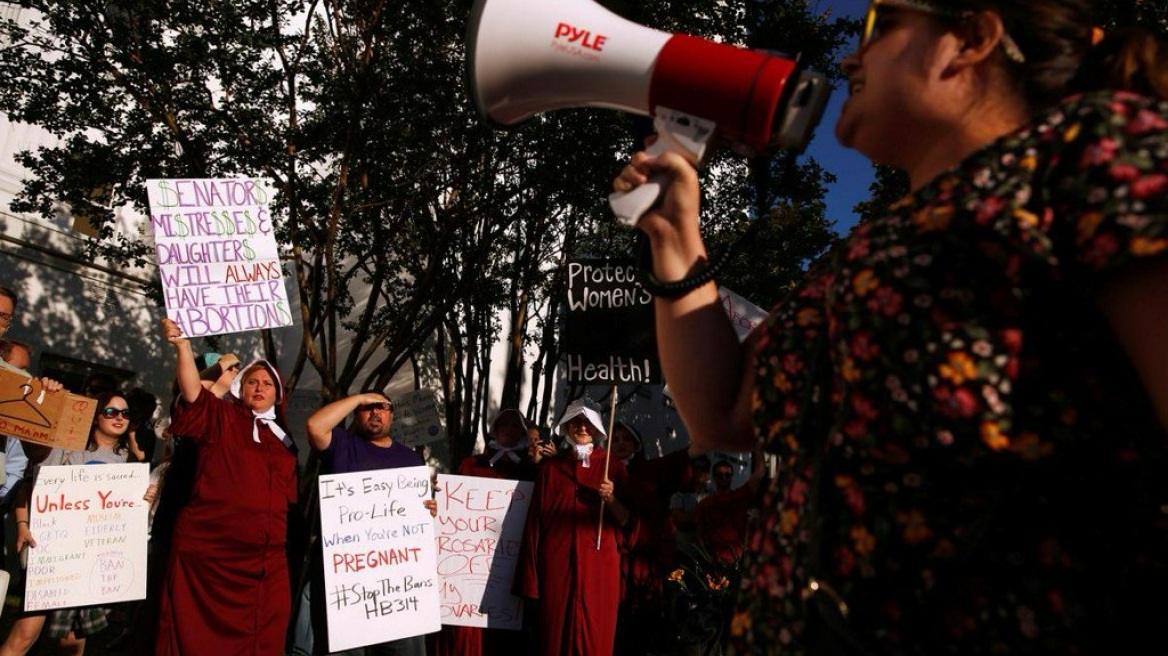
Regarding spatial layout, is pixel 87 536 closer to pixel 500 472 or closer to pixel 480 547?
pixel 480 547

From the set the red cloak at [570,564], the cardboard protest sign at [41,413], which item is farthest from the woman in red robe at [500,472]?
the cardboard protest sign at [41,413]

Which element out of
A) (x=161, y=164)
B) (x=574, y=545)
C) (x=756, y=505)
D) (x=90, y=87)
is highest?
(x=90, y=87)

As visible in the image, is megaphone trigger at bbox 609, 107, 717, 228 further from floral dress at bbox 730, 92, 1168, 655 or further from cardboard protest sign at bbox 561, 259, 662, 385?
cardboard protest sign at bbox 561, 259, 662, 385

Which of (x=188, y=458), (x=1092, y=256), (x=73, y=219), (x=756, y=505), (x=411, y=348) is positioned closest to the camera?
(x=1092, y=256)

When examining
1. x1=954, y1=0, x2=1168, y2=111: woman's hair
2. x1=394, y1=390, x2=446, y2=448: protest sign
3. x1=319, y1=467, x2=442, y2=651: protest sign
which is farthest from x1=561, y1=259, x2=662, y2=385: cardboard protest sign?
x1=954, y1=0, x2=1168, y2=111: woman's hair

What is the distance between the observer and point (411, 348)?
A: 1203cm

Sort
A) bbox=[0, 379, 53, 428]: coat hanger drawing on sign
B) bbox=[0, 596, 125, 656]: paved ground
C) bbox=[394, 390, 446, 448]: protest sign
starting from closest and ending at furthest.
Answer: bbox=[0, 379, 53, 428]: coat hanger drawing on sign → bbox=[0, 596, 125, 656]: paved ground → bbox=[394, 390, 446, 448]: protest sign

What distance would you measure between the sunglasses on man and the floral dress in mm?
243

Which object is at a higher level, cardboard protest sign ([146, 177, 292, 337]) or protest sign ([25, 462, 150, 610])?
cardboard protest sign ([146, 177, 292, 337])

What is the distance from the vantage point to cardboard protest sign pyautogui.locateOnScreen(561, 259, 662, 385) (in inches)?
276

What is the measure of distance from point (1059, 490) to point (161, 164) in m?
9.84

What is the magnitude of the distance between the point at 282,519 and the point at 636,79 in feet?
14.9

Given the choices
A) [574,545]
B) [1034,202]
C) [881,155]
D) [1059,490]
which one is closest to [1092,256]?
[1034,202]

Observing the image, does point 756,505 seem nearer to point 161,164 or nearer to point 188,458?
point 188,458
